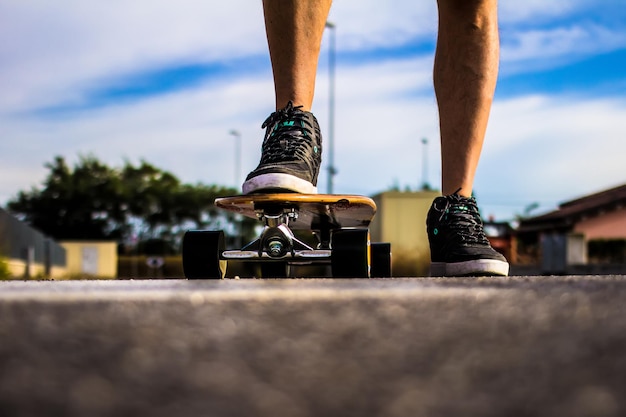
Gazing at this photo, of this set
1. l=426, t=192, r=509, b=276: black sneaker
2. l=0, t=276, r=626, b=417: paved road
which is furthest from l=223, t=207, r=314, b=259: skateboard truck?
l=0, t=276, r=626, b=417: paved road

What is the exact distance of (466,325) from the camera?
65 cm

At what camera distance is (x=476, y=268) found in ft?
8.57

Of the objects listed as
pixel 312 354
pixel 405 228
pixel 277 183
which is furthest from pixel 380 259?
pixel 405 228

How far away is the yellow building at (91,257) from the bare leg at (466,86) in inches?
1616

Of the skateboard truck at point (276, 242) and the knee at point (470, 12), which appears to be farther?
the skateboard truck at point (276, 242)

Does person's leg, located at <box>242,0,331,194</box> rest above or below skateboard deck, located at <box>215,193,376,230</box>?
above

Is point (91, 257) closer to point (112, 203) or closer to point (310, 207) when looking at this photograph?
point (112, 203)

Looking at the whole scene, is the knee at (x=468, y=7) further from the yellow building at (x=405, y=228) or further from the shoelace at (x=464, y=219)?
the yellow building at (x=405, y=228)

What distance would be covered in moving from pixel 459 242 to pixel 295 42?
0.87 metres

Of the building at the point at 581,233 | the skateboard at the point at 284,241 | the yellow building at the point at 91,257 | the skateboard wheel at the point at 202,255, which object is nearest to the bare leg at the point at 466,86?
the skateboard at the point at 284,241

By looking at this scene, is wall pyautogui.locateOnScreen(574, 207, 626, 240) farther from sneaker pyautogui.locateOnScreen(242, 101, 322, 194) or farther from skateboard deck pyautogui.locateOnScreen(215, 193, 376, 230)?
sneaker pyautogui.locateOnScreen(242, 101, 322, 194)

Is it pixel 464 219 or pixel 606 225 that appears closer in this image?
pixel 464 219

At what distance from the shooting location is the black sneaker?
2.62 m

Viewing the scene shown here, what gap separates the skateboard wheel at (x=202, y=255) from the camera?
288 cm
